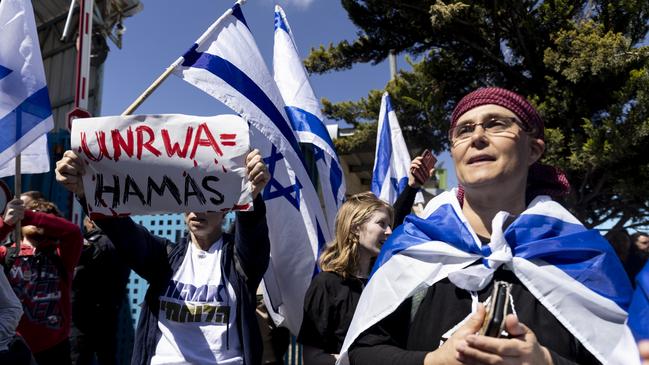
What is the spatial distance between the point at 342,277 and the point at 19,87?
222cm

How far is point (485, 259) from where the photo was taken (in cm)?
152

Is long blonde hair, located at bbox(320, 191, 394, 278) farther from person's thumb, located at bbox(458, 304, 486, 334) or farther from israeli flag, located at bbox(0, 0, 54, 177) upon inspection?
israeli flag, located at bbox(0, 0, 54, 177)

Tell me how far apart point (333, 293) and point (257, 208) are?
626 millimetres

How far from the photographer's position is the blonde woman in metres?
2.66

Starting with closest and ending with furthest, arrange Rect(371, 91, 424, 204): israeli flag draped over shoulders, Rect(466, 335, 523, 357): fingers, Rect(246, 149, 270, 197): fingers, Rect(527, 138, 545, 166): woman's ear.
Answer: Rect(466, 335, 523, 357): fingers
Rect(527, 138, 545, 166): woman's ear
Rect(246, 149, 270, 197): fingers
Rect(371, 91, 424, 204): israeli flag draped over shoulders

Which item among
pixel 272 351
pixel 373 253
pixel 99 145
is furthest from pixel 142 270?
pixel 272 351

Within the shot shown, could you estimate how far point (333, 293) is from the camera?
8.97 ft

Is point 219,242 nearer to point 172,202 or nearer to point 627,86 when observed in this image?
point 172,202

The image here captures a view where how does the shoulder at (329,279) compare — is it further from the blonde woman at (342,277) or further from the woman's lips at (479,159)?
the woman's lips at (479,159)

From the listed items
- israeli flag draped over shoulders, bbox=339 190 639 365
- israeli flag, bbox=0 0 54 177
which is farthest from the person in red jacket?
israeli flag draped over shoulders, bbox=339 190 639 365

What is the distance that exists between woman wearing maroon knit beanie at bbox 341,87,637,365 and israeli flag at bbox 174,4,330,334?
1.77 metres

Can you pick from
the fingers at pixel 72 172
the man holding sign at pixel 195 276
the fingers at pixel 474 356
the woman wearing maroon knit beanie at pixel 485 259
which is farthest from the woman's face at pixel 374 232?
the fingers at pixel 474 356

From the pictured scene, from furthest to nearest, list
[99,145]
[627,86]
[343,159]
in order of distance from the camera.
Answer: [343,159] < [627,86] < [99,145]

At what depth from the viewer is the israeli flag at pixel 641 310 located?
1053mm
